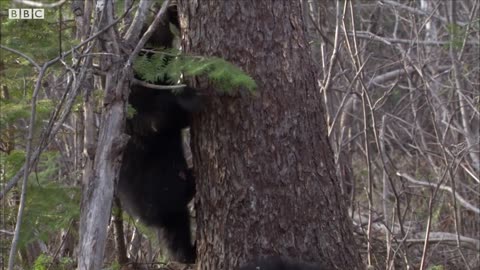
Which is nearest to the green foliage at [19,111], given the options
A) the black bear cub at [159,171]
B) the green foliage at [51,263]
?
the black bear cub at [159,171]

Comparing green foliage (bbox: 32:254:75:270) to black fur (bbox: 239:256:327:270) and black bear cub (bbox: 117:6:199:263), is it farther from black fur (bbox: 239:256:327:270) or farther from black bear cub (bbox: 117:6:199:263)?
black fur (bbox: 239:256:327:270)

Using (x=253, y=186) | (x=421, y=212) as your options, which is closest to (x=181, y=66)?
(x=253, y=186)

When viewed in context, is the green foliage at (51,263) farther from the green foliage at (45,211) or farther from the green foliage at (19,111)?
the green foliage at (19,111)

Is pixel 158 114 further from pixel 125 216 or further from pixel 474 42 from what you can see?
pixel 474 42

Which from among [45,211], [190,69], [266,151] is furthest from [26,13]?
[266,151]

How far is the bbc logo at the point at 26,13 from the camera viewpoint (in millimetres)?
4304

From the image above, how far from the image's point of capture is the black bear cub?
13.6ft

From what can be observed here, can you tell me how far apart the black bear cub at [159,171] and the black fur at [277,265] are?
841mm

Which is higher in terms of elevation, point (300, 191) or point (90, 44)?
point (90, 44)

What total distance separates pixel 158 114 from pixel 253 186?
27.8 inches

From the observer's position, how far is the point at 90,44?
351 centimetres

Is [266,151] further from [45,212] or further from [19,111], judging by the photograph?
[19,111]

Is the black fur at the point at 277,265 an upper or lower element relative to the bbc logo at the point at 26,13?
lower

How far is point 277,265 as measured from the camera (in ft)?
11.9
